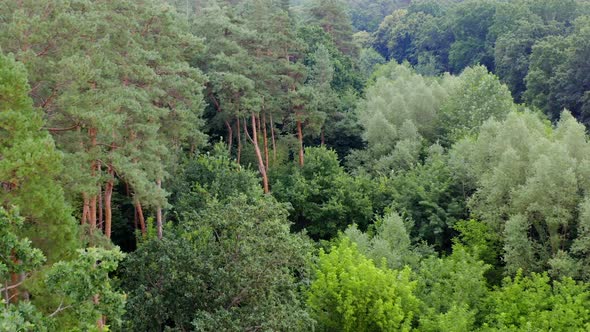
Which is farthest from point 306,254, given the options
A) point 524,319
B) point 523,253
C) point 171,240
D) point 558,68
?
point 558,68

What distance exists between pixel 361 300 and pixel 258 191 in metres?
10.2

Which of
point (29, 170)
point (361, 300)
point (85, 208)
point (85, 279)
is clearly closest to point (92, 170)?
point (85, 208)

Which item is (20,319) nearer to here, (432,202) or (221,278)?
(221,278)

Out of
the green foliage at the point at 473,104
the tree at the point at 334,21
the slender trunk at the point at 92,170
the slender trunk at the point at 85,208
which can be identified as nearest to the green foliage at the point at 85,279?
the slender trunk at the point at 92,170

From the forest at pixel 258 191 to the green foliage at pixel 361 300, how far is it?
97 mm

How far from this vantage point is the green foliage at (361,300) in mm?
19891

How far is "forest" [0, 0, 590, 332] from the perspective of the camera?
13.7 meters

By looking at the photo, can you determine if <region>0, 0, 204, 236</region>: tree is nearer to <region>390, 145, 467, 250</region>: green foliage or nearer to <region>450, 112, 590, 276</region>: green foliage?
<region>390, 145, 467, 250</region>: green foliage

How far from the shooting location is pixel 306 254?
858 inches

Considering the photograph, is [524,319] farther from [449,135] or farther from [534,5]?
[534,5]

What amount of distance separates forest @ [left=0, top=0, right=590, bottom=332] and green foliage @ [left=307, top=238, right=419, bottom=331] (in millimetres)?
97

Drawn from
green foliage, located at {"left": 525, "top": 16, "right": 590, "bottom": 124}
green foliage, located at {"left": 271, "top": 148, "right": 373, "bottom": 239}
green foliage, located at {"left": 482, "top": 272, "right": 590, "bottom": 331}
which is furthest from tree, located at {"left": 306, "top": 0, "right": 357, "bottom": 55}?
green foliage, located at {"left": 482, "top": 272, "right": 590, "bottom": 331}

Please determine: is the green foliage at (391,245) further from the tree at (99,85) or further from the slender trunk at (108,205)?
A: the slender trunk at (108,205)

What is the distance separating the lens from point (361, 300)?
66.2 ft
